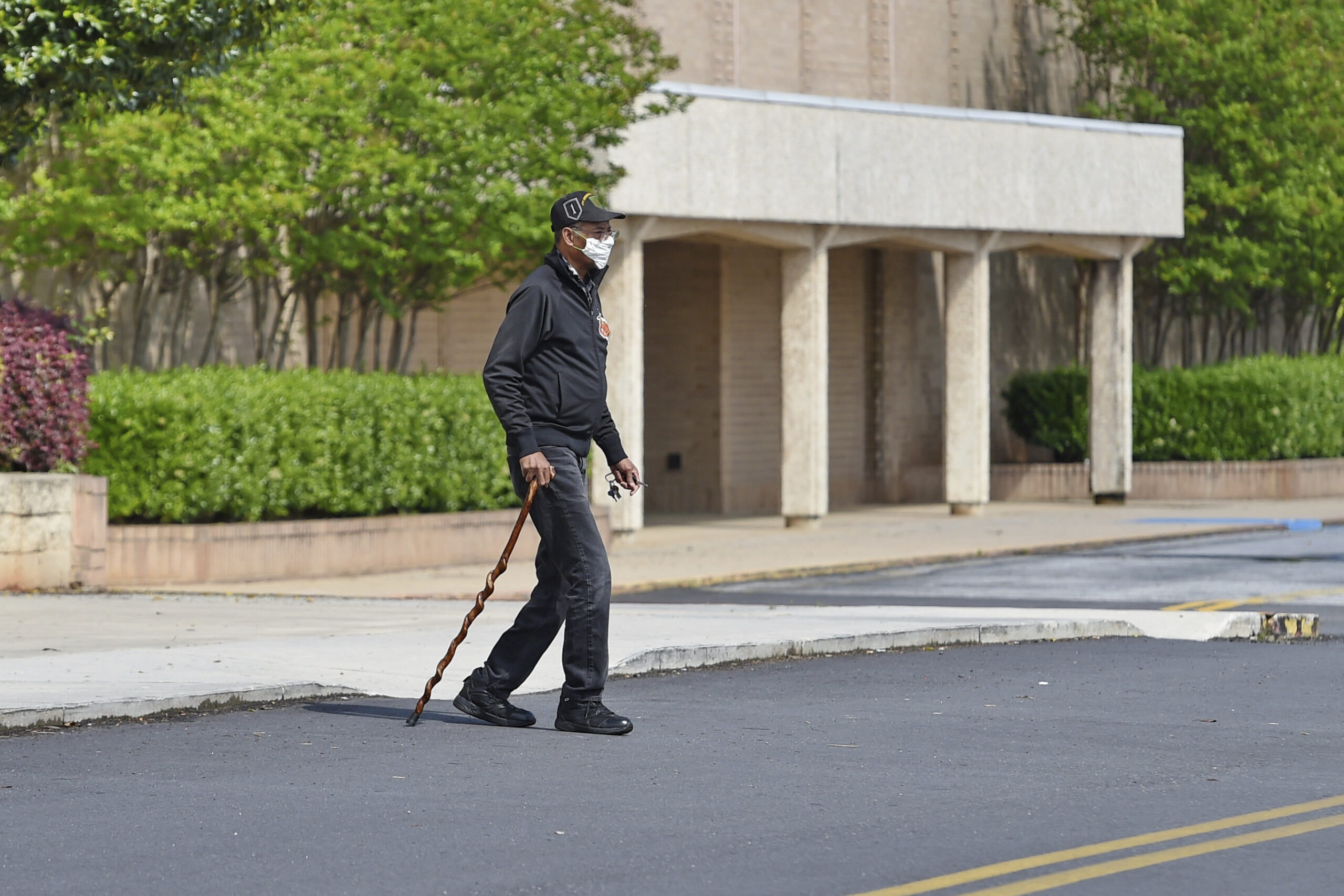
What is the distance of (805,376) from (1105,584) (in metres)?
8.08

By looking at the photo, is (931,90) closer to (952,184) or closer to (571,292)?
(952,184)

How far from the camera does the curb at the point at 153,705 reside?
9.97m

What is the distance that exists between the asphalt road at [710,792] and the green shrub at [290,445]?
727 cm

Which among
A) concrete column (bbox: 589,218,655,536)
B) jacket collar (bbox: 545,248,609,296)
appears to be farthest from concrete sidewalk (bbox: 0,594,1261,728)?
concrete column (bbox: 589,218,655,536)

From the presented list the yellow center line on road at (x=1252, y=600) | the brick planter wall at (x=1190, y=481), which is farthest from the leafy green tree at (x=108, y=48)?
the brick planter wall at (x=1190, y=481)

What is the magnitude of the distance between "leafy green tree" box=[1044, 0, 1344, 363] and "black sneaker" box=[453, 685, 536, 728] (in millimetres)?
25256

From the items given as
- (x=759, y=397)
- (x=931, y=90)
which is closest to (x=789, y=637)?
(x=759, y=397)

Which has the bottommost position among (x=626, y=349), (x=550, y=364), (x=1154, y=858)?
(x=1154, y=858)

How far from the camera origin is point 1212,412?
32.6m

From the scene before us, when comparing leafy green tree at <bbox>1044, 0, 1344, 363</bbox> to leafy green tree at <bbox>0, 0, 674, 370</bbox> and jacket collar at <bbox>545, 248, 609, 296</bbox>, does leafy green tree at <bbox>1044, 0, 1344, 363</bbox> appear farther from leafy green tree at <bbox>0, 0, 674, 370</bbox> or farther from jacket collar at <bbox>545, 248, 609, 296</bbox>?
jacket collar at <bbox>545, 248, 609, 296</bbox>

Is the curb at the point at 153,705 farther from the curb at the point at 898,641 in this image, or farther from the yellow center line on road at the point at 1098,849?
the yellow center line on road at the point at 1098,849

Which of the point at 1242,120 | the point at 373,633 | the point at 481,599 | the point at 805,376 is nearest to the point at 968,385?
the point at 805,376

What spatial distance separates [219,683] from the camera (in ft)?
36.0

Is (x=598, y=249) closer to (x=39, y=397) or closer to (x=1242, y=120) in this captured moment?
(x=39, y=397)
